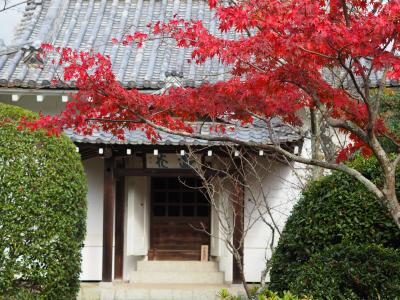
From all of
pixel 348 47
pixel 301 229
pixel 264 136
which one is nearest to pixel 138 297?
pixel 264 136

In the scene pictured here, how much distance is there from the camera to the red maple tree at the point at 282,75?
16.1 feet

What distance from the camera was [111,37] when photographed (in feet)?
48.5

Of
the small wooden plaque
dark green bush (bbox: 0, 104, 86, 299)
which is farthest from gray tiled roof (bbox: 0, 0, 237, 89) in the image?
dark green bush (bbox: 0, 104, 86, 299)

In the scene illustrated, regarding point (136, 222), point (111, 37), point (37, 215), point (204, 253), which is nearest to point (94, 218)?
point (136, 222)

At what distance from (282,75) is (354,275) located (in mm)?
1892

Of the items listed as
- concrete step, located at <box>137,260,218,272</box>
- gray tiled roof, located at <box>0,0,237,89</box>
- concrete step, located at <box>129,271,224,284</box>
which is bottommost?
concrete step, located at <box>129,271,224,284</box>

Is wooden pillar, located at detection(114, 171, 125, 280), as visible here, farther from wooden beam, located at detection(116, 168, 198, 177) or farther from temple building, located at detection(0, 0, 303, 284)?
wooden beam, located at detection(116, 168, 198, 177)

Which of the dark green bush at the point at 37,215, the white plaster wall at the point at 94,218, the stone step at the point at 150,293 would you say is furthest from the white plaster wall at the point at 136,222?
the dark green bush at the point at 37,215

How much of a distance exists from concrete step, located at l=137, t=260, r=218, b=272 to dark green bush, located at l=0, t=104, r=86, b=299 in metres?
4.37

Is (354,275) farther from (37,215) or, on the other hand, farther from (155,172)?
(155,172)

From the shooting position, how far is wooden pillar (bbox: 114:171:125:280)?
1273 cm

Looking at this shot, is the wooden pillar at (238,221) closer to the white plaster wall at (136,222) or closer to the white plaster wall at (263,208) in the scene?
the white plaster wall at (263,208)

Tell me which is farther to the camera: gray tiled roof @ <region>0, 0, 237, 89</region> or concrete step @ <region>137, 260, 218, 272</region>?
concrete step @ <region>137, 260, 218, 272</region>

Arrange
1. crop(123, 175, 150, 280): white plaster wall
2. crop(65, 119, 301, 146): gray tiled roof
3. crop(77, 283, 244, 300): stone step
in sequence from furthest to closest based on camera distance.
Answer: crop(123, 175, 150, 280): white plaster wall
crop(77, 283, 244, 300): stone step
crop(65, 119, 301, 146): gray tiled roof
